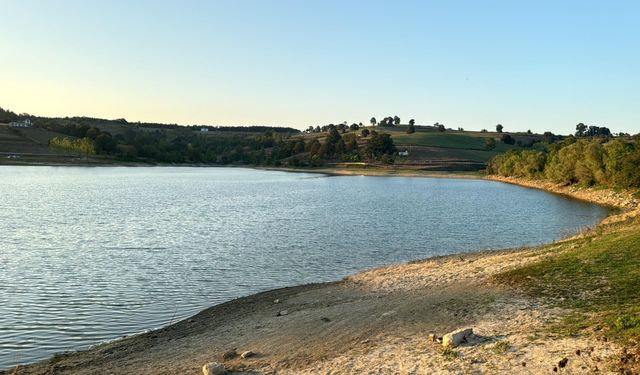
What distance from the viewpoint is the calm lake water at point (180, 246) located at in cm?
2180

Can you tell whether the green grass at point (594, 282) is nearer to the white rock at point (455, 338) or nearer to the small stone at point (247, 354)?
the white rock at point (455, 338)

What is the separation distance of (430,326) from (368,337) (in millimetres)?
2077

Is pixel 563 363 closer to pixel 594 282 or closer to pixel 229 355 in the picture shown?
pixel 594 282

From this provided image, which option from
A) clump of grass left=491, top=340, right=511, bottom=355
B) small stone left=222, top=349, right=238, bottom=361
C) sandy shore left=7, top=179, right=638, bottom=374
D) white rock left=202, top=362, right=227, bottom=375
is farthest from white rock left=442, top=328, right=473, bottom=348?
small stone left=222, top=349, right=238, bottom=361

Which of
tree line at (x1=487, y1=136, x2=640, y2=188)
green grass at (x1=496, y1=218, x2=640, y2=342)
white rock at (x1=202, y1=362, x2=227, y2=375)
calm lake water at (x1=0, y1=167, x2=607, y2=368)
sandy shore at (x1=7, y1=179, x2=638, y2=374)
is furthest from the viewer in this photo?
tree line at (x1=487, y1=136, x2=640, y2=188)

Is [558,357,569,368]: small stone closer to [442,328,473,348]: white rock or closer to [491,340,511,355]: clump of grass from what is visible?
[491,340,511,355]: clump of grass

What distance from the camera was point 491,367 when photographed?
12.3 m

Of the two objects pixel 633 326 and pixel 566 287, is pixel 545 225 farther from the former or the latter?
pixel 633 326

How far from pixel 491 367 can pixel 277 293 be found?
14.2 meters

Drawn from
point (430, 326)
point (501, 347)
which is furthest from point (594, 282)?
point (501, 347)

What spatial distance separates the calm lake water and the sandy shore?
246 cm

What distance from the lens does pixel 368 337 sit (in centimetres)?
1639

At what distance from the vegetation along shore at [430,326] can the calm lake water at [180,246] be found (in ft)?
9.13

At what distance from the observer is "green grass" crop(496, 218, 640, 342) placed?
14016mm
